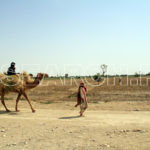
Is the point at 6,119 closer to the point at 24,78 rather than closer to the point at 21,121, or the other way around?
the point at 21,121

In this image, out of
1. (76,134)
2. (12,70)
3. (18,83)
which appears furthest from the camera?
(12,70)

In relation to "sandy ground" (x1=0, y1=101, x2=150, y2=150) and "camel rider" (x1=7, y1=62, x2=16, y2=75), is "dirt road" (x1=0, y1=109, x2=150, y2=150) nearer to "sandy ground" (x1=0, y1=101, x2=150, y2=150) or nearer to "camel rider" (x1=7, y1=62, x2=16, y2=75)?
"sandy ground" (x1=0, y1=101, x2=150, y2=150)

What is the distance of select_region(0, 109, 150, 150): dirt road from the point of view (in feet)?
20.4

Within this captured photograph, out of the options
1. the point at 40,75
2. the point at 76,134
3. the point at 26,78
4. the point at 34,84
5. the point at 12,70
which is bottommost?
the point at 76,134

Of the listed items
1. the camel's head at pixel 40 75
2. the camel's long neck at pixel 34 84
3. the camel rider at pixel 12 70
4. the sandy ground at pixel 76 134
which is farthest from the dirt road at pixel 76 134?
the camel rider at pixel 12 70

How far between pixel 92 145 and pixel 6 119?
4762 mm

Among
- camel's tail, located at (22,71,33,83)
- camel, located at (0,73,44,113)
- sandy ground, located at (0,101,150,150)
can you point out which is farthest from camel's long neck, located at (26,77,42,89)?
sandy ground, located at (0,101,150,150)

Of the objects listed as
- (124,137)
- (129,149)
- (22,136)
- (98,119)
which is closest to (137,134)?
(124,137)

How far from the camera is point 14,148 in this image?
6.27 metres

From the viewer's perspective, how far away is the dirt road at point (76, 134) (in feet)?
20.4

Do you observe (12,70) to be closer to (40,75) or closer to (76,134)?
(40,75)

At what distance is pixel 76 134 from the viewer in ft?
23.6

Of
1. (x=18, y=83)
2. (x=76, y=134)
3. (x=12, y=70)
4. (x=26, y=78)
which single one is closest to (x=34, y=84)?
(x=26, y=78)

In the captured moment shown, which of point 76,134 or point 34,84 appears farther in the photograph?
point 34,84
